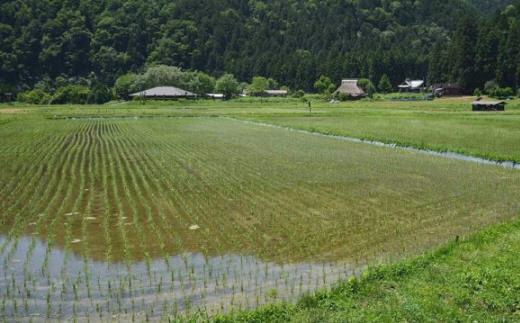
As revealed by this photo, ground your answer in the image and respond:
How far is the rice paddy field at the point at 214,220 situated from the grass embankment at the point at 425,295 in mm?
615

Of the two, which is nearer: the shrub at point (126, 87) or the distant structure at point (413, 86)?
the distant structure at point (413, 86)

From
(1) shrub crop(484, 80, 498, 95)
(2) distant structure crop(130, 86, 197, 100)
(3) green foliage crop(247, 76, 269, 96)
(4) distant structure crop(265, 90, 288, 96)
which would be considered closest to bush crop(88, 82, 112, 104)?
(2) distant structure crop(130, 86, 197, 100)

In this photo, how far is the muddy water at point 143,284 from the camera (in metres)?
6.79

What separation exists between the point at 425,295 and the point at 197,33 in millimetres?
158063

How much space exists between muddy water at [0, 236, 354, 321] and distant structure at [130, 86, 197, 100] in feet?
298

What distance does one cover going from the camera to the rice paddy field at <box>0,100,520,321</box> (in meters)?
7.41

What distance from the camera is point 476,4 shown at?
175375mm

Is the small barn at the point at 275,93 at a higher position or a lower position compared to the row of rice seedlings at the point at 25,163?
higher

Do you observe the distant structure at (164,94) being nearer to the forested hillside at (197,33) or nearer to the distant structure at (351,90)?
the distant structure at (351,90)

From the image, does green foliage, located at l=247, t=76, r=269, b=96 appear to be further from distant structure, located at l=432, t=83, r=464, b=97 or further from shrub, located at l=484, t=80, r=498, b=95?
shrub, located at l=484, t=80, r=498, b=95

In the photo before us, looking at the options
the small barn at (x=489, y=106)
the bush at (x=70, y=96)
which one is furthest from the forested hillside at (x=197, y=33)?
the small barn at (x=489, y=106)

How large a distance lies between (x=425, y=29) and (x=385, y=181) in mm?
142417

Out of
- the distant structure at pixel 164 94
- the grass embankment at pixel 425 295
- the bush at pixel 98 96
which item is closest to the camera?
the grass embankment at pixel 425 295

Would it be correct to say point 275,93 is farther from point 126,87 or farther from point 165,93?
point 126,87
